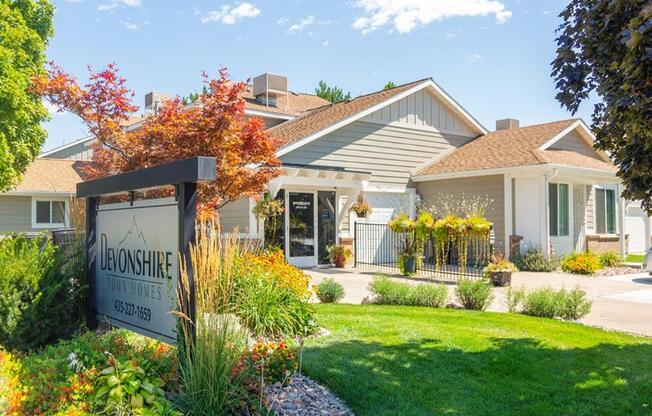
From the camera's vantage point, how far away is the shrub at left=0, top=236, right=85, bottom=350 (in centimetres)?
527

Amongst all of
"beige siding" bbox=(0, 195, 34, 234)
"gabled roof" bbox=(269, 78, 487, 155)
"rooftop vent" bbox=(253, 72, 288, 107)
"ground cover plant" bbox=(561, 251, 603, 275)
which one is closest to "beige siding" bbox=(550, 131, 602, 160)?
"gabled roof" bbox=(269, 78, 487, 155)

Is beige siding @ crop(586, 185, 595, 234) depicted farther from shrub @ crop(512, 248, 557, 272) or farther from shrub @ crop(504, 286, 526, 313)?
shrub @ crop(504, 286, 526, 313)

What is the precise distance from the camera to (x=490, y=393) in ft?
14.9

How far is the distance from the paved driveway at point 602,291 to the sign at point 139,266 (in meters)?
5.11

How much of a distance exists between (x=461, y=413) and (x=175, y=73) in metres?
19.6

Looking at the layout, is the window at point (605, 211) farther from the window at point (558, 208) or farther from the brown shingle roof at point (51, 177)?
the brown shingle roof at point (51, 177)

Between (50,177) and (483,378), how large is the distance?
71.6 ft

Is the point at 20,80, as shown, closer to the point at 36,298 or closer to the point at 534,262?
the point at 36,298

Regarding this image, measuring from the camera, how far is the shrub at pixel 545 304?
836 cm

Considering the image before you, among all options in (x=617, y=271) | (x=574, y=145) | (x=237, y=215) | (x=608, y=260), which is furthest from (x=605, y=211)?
(x=237, y=215)

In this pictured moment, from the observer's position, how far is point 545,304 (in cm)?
838

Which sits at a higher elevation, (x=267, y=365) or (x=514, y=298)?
(x=267, y=365)

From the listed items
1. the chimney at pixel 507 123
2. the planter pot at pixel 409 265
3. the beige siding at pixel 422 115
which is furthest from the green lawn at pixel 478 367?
the chimney at pixel 507 123

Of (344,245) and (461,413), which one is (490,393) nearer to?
(461,413)
